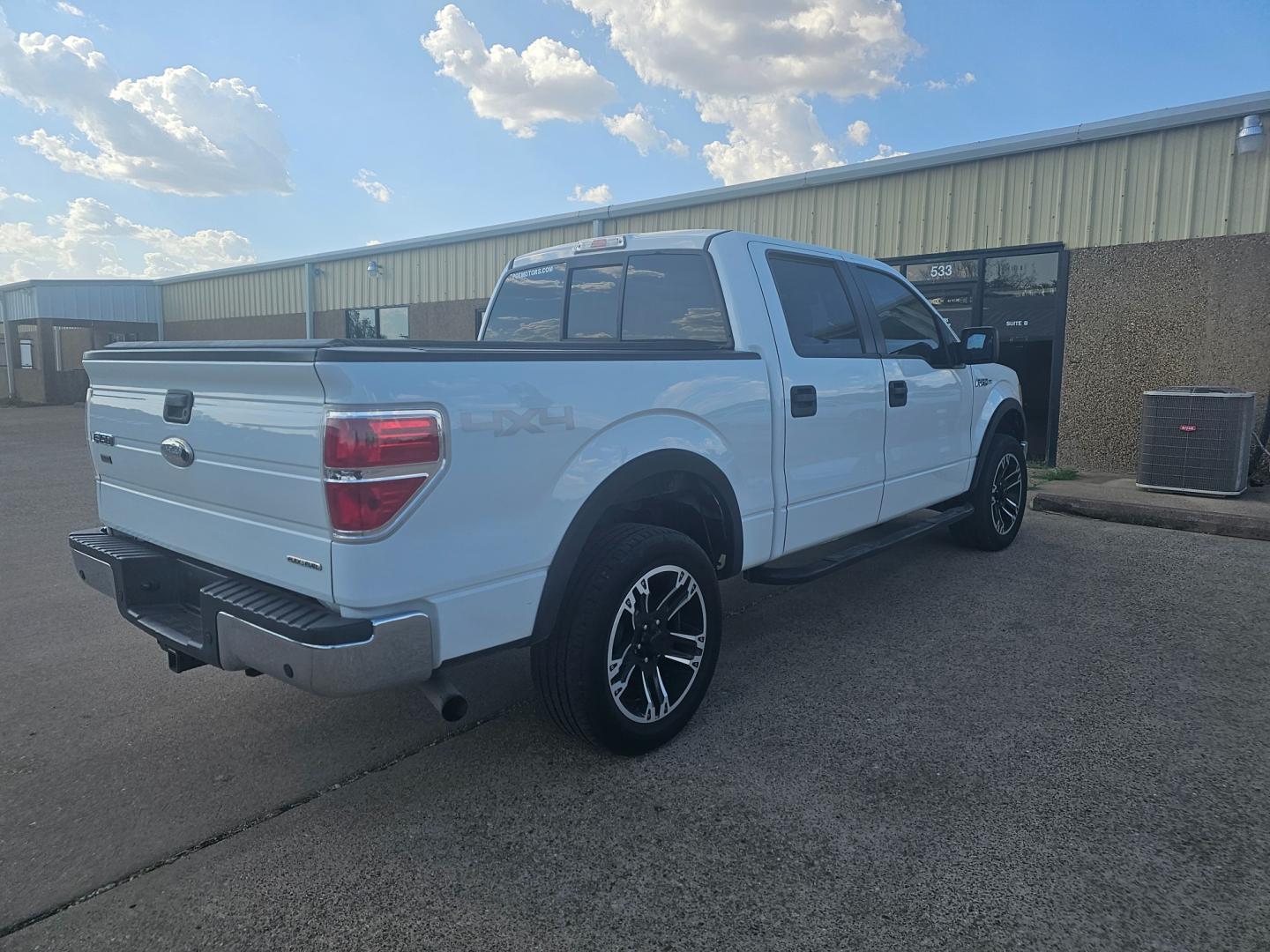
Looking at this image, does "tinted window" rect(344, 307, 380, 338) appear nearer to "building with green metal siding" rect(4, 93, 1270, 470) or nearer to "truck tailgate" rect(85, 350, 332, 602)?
"building with green metal siding" rect(4, 93, 1270, 470)

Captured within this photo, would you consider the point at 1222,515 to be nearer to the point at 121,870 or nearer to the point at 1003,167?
the point at 1003,167

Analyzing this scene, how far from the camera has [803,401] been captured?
3875mm

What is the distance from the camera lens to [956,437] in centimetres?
544

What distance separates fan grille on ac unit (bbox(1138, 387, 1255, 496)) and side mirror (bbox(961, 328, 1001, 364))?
3.90 m

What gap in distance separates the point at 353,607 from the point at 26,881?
4.10 ft

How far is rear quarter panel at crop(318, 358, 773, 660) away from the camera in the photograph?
7.66 ft

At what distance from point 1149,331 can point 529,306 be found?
310 inches

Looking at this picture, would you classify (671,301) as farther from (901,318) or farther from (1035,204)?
(1035,204)

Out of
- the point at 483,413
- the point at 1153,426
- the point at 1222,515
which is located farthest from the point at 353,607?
the point at 1153,426

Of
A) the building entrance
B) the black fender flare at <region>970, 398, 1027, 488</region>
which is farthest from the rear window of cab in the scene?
the building entrance

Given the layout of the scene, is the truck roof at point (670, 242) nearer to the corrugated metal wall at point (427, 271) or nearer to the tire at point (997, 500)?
the tire at point (997, 500)

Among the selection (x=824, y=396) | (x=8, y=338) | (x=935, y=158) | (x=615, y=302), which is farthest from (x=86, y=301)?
(x=824, y=396)

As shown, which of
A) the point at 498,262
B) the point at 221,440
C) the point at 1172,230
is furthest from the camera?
the point at 498,262

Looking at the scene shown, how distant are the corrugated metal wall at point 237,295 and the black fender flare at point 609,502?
21.2m
